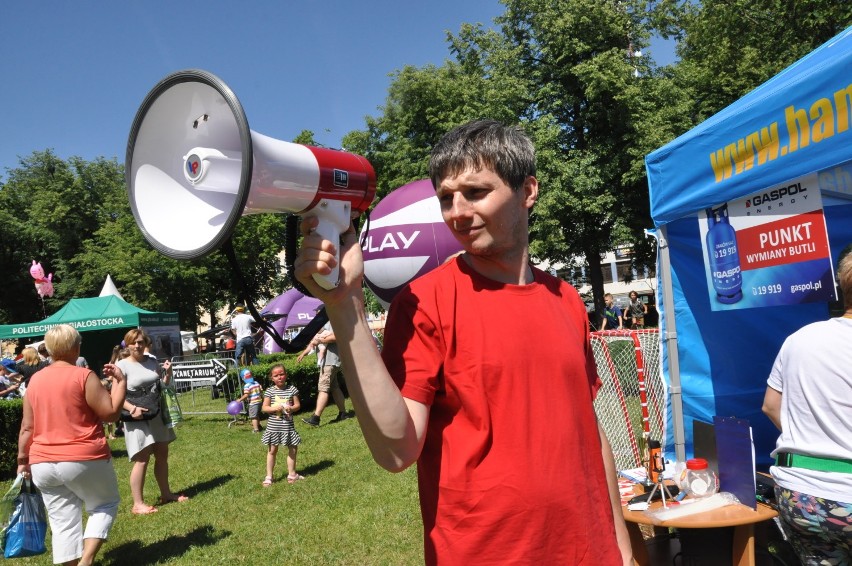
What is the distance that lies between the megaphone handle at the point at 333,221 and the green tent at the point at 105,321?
15251 millimetres

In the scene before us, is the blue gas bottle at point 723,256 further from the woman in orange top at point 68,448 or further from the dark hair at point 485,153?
the woman in orange top at point 68,448

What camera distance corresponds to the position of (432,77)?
2591cm

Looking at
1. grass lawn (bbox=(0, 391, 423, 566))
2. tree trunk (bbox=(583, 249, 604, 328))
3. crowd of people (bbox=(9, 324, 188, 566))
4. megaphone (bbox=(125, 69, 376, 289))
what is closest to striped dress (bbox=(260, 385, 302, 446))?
grass lawn (bbox=(0, 391, 423, 566))

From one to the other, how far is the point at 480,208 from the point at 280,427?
610cm

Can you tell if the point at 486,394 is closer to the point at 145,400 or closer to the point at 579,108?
the point at 145,400

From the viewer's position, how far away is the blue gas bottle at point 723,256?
13.0ft

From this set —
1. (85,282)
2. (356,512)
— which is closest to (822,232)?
(356,512)

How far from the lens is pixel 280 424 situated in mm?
6980

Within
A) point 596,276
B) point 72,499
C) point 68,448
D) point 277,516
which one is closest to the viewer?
point 68,448

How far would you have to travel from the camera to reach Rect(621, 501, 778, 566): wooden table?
310 cm

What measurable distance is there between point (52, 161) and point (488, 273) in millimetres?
47284

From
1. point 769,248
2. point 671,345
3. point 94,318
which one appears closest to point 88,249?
point 94,318

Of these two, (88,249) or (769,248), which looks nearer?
(769,248)

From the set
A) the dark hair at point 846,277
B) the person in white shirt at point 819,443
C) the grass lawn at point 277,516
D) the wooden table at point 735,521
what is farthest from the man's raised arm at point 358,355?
the grass lawn at point 277,516
